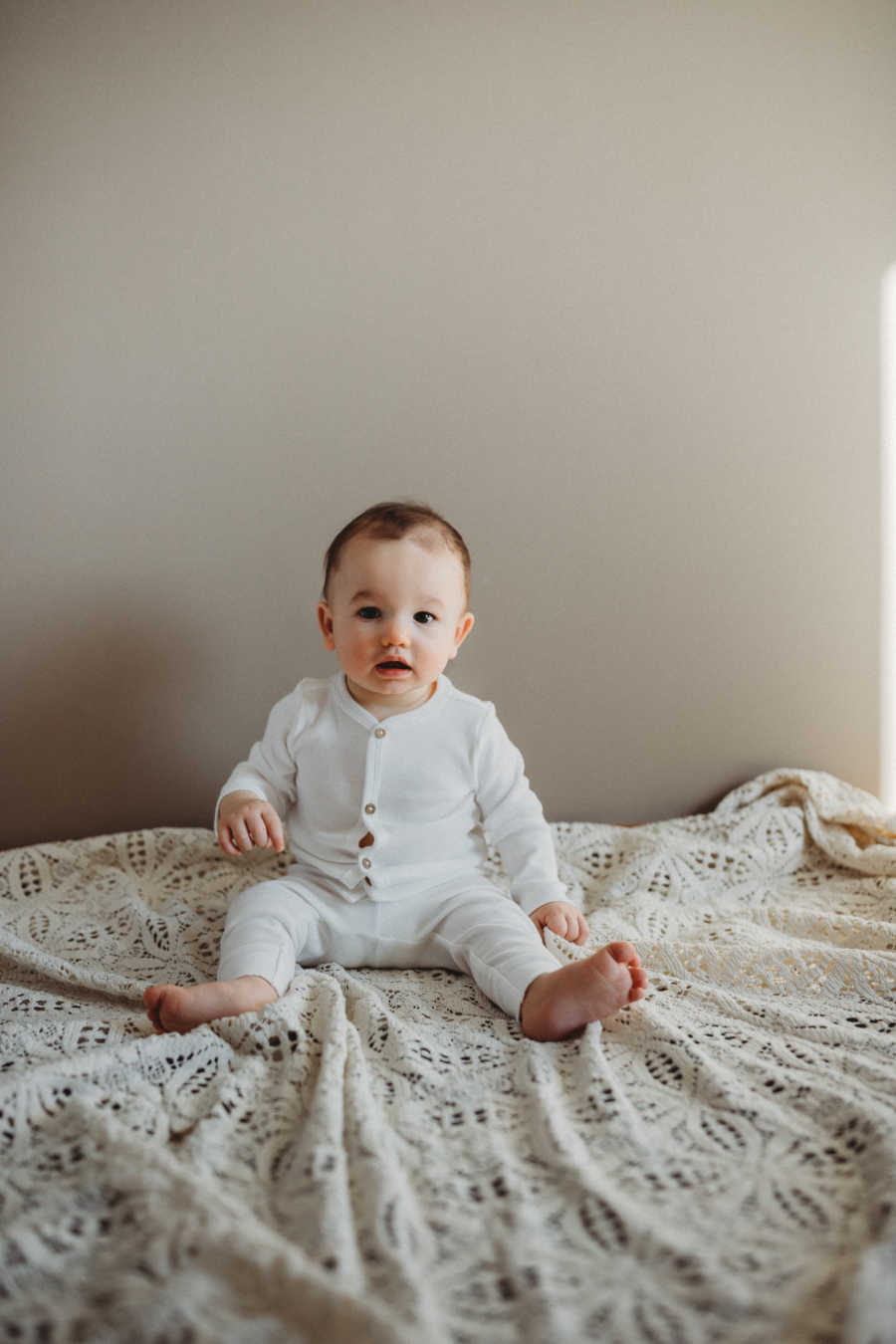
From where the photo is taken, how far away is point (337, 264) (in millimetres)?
1442

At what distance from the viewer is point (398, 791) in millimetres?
1191

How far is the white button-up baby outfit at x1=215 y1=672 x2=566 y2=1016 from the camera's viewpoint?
113cm

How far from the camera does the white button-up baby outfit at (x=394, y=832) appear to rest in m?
1.13

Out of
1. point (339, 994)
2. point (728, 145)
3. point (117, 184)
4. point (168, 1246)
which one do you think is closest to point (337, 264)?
point (117, 184)

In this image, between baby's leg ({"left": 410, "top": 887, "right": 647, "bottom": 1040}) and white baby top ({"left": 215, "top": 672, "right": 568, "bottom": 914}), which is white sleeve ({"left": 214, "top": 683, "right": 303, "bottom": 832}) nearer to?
white baby top ({"left": 215, "top": 672, "right": 568, "bottom": 914})

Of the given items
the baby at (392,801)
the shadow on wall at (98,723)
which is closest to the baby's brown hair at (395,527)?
the baby at (392,801)

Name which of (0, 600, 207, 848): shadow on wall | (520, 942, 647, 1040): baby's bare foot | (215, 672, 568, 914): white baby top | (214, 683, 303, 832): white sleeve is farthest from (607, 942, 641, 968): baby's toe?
(0, 600, 207, 848): shadow on wall

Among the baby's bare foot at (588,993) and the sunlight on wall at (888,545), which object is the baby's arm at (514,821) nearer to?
the baby's bare foot at (588,993)

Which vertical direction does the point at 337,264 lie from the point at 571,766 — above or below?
above

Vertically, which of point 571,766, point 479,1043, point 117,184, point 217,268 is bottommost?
point 479,1043

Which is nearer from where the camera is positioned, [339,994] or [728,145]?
[339,994]

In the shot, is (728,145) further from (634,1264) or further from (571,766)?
(634,1264)

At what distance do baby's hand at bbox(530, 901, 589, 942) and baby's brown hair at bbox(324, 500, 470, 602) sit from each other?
421mm

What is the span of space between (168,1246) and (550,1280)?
237mm
